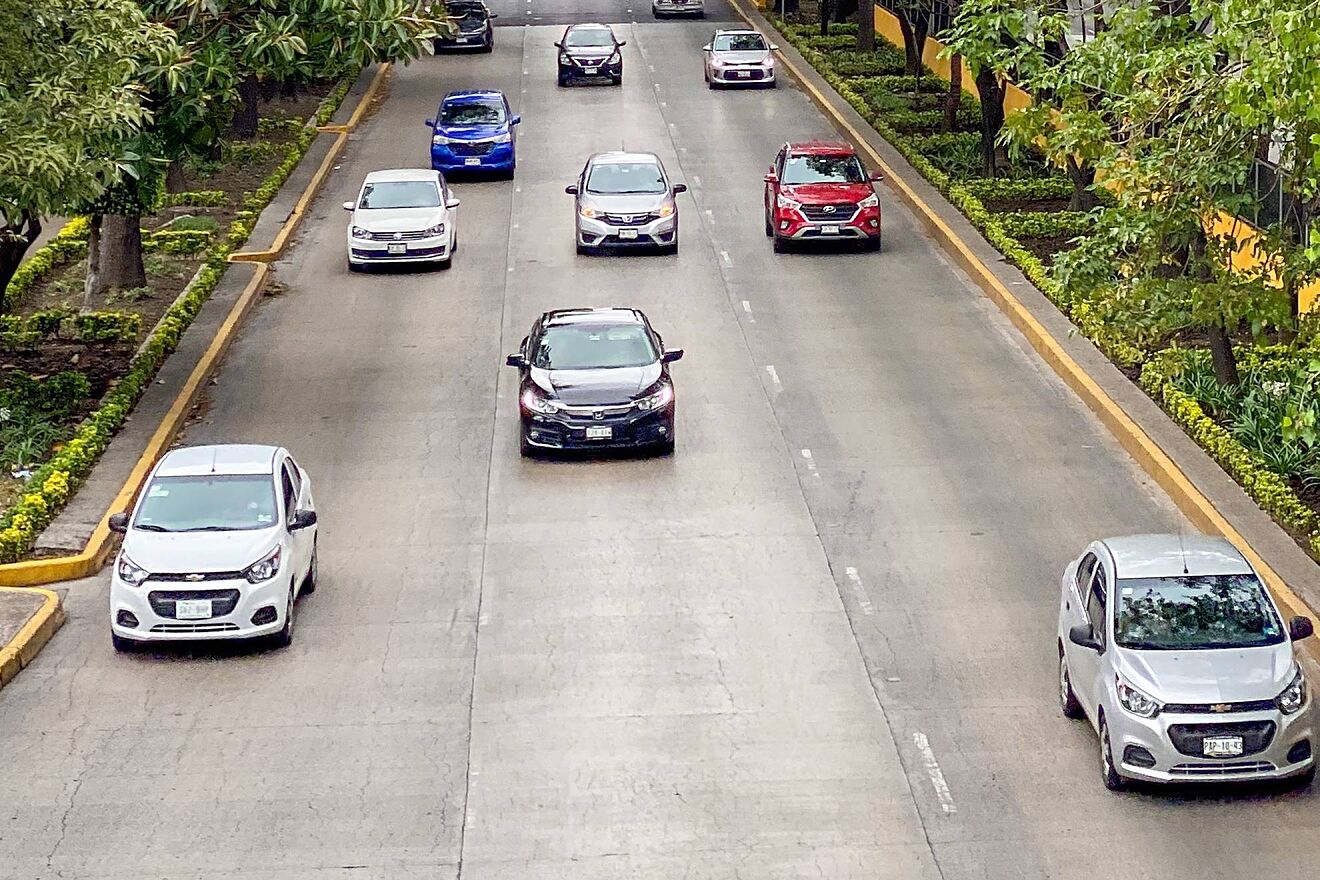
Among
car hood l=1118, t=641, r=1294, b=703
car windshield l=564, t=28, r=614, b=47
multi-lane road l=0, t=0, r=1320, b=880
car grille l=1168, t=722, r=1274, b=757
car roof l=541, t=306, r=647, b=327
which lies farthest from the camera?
car windshield l=564, t=28, r=614, b=47

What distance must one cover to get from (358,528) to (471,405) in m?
5.22

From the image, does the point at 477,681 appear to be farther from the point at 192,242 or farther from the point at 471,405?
the point at 192,242

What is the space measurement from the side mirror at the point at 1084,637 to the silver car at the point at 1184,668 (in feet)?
0.04

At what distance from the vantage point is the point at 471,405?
27.4m

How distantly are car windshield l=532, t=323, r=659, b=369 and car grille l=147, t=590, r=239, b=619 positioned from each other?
7.40 meters

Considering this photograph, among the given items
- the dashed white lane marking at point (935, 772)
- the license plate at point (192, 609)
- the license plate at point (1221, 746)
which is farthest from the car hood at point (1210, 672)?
the license plate at point (192, 609)

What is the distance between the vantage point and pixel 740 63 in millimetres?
55250

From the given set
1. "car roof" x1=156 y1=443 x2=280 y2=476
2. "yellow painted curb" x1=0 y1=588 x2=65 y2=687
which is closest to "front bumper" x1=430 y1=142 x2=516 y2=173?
"car roof" x1=156 y1=443 x2=280 y2=476

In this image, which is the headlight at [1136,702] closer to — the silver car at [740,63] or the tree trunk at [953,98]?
the tree trunk at [953,98]

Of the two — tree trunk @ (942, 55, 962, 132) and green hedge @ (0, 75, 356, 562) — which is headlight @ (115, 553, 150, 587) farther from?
tree trunk @ (942, 55, 962, 132)

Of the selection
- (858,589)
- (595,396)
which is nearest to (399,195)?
Answer: (595,396)

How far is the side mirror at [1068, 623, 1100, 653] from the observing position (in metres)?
15.9

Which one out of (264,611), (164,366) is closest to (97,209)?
(164,366)

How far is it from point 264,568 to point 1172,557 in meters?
7.86
